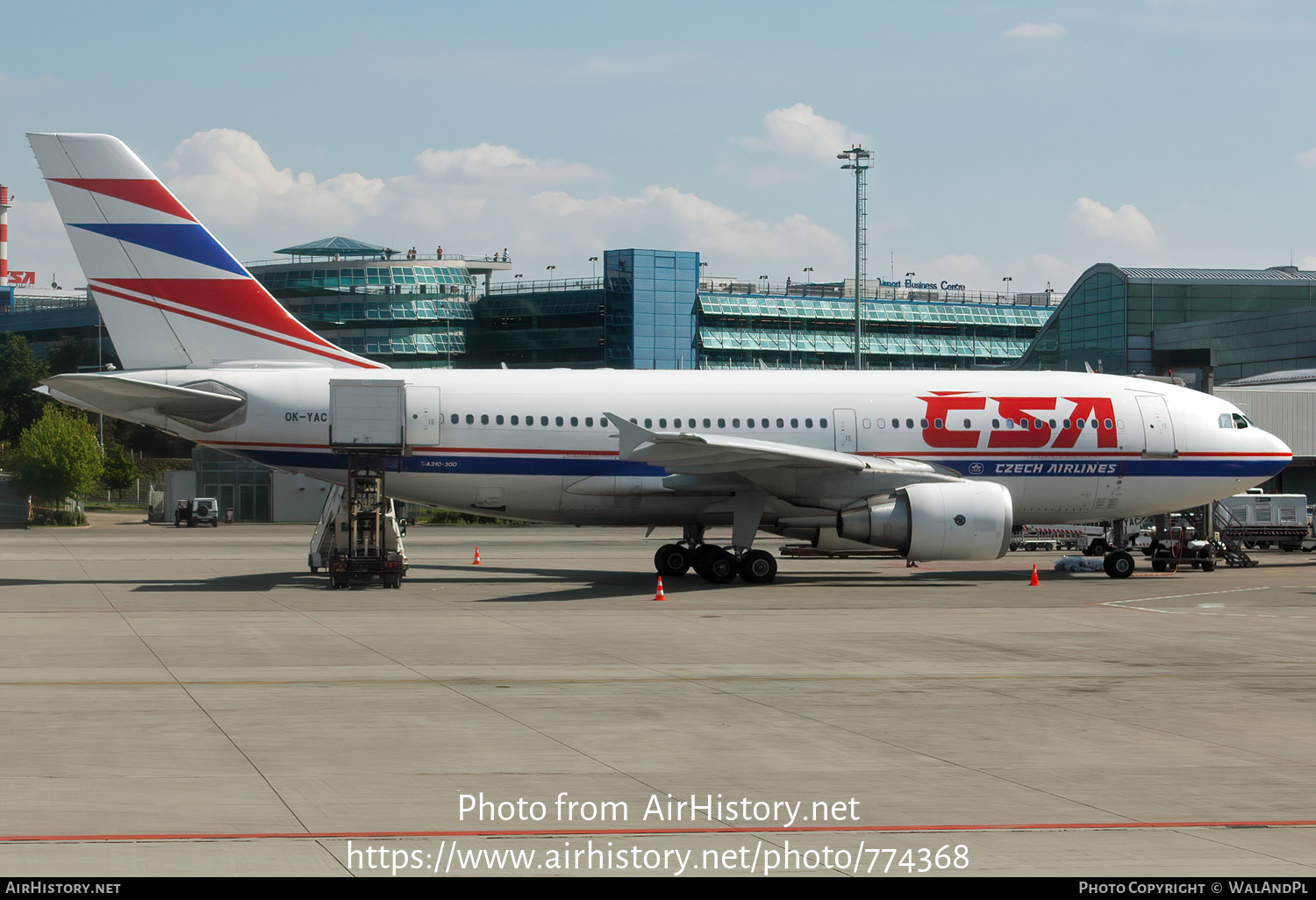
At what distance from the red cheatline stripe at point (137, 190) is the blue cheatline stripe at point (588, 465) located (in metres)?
5.53

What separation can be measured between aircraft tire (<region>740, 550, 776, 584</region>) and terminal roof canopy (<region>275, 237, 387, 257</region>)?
104m

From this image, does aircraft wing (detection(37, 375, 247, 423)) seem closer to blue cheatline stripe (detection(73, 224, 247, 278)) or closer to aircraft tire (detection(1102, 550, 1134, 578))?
blue cheatline stripe (detection(73, 224, 247, 278))

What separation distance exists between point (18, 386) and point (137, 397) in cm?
10501

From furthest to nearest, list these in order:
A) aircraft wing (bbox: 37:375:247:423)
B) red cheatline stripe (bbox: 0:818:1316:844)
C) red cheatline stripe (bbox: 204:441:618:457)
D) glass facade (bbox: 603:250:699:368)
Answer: glass facade (bbox: 603:250:699:368), red cheatline stripe (bbox: 204:441:618:457), aircraft wing (bbox: 37:375:247:423), red cheatline stripe (bbox: 0:818:1316:844)

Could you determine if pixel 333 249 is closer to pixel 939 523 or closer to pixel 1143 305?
pixel 1143 305

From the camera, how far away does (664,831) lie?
26.5 feet

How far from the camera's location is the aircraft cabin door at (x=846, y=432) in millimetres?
28625

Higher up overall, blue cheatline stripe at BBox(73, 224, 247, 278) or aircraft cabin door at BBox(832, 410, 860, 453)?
blue cheatline stripe at BBox(73, 224, 247, 278)

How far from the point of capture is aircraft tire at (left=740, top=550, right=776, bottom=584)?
2805cm

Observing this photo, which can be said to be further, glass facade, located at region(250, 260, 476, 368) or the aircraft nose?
glass facade, located at region(250, 260, 476, 368)

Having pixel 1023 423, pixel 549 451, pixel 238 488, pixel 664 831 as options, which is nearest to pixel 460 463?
pixel 549 451

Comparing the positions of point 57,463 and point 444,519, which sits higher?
point 57,463

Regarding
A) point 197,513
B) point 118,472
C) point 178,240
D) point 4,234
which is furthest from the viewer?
point 4,234

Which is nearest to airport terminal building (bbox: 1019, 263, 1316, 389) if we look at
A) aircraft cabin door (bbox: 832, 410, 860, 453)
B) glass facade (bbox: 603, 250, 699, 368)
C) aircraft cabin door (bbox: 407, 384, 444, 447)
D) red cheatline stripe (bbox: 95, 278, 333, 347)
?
glass facade (bbox: 603, 250, 699, 368)
